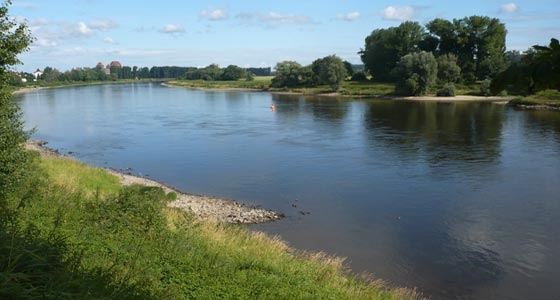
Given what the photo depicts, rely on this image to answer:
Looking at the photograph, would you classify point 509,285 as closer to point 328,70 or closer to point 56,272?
point 56,272

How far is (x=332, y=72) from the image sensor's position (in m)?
96.8

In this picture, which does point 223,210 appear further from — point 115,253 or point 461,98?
point 461,98

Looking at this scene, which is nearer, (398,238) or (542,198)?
(398,238)

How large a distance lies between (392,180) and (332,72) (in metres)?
73.2

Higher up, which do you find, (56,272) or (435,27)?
(435,27)

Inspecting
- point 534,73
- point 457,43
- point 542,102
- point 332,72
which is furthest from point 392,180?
point 457,43

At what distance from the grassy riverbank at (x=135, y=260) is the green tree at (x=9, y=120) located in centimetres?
58

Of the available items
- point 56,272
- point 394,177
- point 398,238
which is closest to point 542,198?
point 394,177

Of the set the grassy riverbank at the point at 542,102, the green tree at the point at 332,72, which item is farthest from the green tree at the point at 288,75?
the grassy riverbank at the point at 542,102

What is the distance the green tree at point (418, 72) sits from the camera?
81312mm

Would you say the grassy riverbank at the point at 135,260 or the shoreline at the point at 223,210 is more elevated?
the grassy riverbank at the point at 135,260

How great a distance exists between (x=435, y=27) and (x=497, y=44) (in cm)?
1229

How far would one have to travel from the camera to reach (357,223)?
19422 mm

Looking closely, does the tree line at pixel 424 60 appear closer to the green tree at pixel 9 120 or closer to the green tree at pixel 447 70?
the green tree at pixel 447 70
